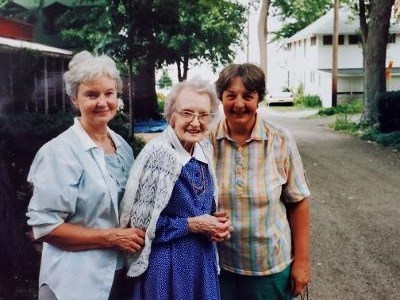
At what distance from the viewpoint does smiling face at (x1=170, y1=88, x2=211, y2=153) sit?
7.82ft

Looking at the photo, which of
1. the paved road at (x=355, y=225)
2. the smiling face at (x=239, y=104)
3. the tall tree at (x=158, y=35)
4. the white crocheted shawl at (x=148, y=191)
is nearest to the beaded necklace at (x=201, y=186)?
the white crocheted shawl at (x=148, y=191)

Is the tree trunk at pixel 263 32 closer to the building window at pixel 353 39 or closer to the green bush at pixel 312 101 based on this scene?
the green bush at pixel 312 101

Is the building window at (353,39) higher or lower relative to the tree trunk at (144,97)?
higher

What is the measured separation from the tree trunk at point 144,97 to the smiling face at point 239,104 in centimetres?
1890

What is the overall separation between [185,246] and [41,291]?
2.08ft

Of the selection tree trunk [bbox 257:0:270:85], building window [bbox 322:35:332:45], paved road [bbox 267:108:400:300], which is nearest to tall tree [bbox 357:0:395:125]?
paved road [bbox 267:108:400:300]

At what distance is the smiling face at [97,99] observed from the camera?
231cm

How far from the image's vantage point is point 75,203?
7.29 ft

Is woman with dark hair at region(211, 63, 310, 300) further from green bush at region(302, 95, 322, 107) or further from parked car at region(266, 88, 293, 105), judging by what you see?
parked car at region(266, 88, 293, 105)

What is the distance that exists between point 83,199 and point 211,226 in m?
0.54

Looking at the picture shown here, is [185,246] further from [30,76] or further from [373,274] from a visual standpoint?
[30,76]

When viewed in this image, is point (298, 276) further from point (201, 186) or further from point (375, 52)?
point (375, 52)

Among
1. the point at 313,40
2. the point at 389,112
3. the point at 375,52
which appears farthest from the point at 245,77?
the point at 313,40

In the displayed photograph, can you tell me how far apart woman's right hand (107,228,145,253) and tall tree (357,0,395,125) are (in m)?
17.7
